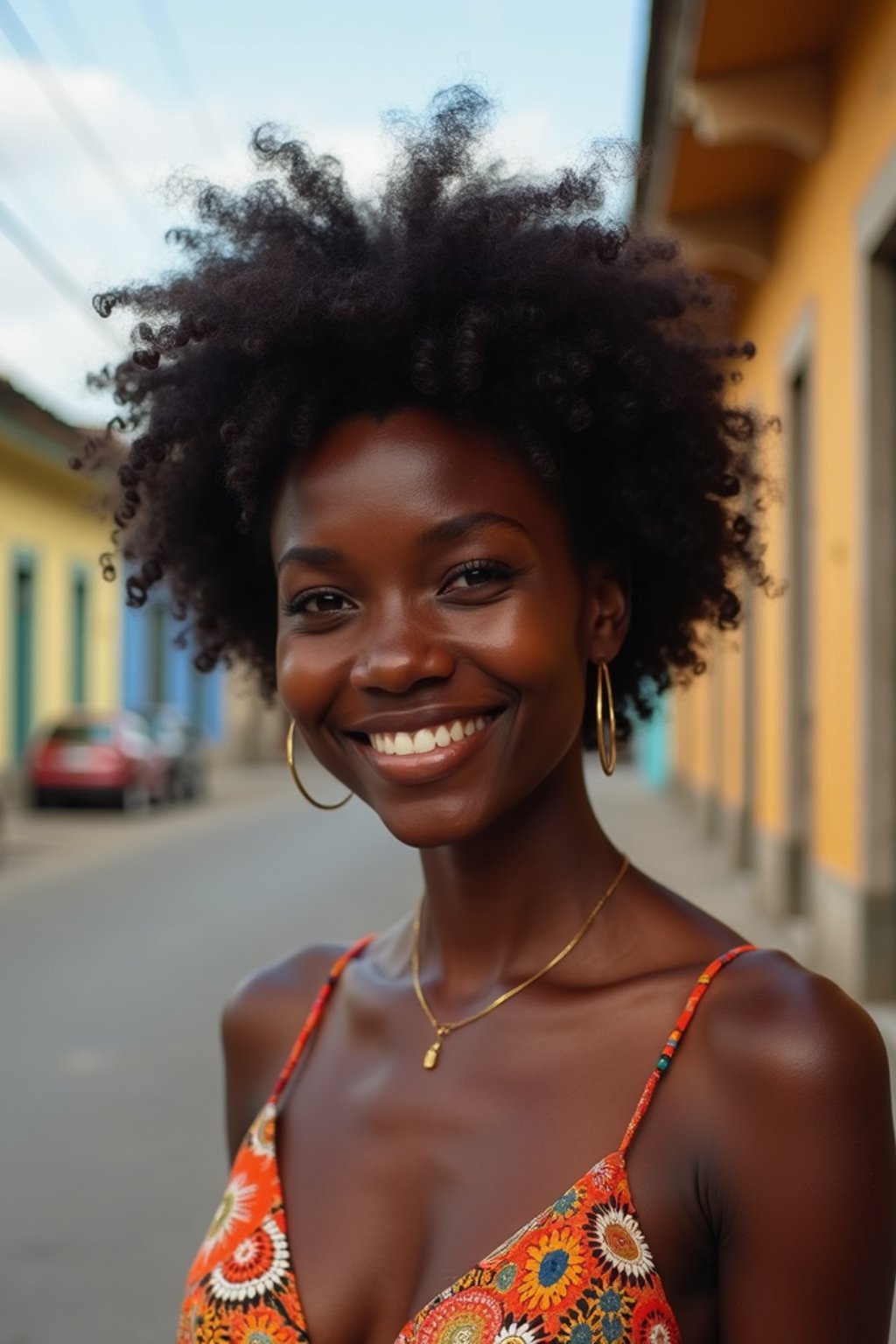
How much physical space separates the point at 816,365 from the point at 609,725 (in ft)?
22.4

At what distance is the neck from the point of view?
1.80 m

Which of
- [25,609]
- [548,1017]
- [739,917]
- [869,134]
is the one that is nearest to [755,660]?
[739,917]

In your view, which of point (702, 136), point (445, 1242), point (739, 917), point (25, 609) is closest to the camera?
point (445, 1242)

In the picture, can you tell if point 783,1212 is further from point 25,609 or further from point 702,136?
point 25,609

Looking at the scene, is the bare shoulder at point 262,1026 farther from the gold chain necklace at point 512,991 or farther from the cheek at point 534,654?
the cheek at point 534,654

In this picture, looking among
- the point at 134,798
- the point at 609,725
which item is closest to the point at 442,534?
the point at 609,725

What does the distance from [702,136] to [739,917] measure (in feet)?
15.3

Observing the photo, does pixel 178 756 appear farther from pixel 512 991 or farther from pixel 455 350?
pixel 455 350

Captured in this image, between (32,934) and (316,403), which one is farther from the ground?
(316,403)

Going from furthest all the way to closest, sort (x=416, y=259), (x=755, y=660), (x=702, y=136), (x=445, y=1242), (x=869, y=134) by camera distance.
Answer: (x=755, y=660)
(x=702, y=136)
(x=869, y=134)
(x=416, y=259)
(x=445, y=1242)

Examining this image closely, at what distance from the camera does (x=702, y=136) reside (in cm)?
839

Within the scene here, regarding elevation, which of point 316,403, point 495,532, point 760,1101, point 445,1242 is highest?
point 316,403

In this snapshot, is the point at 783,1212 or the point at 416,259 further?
the point at 416,259

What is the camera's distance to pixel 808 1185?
1.41m
